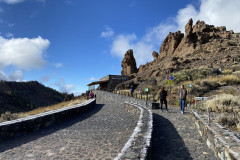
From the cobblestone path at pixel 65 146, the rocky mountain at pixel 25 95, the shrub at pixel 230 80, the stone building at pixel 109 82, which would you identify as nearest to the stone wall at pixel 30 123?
the cobblestone path at pixel 65 146

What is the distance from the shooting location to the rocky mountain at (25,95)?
43.9 metres

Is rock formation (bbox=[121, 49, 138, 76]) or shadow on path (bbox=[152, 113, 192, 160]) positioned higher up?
rock formation (bbox=[121, 49, 138, 76])

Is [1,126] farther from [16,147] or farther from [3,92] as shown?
[3,92]

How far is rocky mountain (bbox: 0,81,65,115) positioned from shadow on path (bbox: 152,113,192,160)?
4232 cm

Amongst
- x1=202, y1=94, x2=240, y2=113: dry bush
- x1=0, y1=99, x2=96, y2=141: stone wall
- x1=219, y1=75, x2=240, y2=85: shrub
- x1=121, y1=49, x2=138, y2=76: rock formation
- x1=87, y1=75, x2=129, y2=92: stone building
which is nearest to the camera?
x1=0, y1=99, x2=96, y2=141: stone wall

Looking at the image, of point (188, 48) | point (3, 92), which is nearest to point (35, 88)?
point (3, 92)

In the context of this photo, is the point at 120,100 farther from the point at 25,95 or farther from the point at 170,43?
the point at 170,43

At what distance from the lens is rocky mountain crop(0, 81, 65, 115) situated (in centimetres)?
4394

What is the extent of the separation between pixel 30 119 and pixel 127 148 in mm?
5083

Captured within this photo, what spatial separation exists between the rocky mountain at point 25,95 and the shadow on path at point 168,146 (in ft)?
139

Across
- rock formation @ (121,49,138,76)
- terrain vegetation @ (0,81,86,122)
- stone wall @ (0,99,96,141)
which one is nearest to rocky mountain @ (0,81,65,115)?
terrain vegetation @ (0,81,86,122)

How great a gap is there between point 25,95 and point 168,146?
59.9 meters

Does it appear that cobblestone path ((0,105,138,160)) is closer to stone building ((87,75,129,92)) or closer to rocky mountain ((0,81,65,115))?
stone building ((87,75,129,92))

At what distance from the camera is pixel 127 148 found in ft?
12.4
